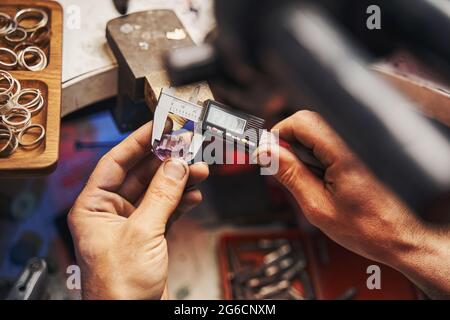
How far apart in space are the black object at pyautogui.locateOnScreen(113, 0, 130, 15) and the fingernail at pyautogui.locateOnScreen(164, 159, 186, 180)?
13.4 inches

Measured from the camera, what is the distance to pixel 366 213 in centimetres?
84

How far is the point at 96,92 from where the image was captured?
0.94m

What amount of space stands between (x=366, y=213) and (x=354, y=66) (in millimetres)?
639

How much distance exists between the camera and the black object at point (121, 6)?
0.96 metres

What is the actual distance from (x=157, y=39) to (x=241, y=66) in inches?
25.6

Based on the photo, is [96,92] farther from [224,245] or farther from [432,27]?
[432,27]

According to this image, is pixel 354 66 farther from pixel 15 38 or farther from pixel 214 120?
pixel 15 38

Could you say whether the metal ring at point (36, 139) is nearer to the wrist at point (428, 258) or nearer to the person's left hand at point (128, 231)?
the person's left hand at point (128, 231)

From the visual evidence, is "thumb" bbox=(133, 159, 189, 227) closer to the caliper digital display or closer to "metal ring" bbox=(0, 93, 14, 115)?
the caliper digital display

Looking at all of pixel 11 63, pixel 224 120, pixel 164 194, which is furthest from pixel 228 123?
pixel 11 63

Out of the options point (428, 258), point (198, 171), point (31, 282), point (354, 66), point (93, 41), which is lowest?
point (31, 282)

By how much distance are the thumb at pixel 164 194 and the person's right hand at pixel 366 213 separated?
0.49 feet

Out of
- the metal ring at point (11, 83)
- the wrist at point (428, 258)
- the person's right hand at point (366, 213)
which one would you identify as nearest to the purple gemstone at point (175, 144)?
the person's right hand at point (366, 213)

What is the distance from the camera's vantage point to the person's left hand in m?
0.75
